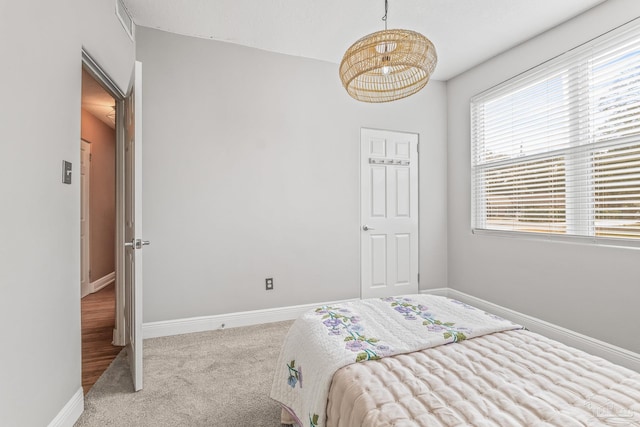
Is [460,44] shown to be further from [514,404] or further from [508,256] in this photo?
[514,404]

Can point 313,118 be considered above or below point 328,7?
below

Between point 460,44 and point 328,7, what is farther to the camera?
point 460,44

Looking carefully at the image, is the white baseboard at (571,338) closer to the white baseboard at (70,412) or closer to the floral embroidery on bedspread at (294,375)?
the floral embroidery on bedspread at (294,375)

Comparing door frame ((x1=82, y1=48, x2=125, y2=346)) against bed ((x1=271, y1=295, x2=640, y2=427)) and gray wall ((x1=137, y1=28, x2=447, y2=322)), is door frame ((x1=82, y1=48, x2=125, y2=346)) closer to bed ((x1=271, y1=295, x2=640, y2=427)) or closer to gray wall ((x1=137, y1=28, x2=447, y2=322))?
gray wall ((x1=137, y1=28, x2=447, y2=322))

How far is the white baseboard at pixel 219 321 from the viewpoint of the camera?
9.23 feet

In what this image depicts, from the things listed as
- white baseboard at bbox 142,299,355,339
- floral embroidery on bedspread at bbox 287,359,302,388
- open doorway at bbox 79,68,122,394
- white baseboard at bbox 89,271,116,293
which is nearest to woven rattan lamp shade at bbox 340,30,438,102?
floral embroidery on bedspread at bbox 287,359,302,388

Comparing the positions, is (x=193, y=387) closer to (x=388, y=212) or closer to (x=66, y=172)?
(x=66, y=172)

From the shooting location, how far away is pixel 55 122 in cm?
155

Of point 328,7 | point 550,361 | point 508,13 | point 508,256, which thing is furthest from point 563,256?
point 328,7

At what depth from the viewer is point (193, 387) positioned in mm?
2016

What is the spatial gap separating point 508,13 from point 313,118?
191 cm

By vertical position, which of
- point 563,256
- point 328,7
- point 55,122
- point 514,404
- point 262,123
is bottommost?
point 514,404

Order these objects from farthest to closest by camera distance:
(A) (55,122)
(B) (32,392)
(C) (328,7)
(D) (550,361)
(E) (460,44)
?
(E) (460,44)
(C) (328,7)
(A) (55,122)
(B) (32,392)
(D) (550,361)

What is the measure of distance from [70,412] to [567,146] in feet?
12.9
